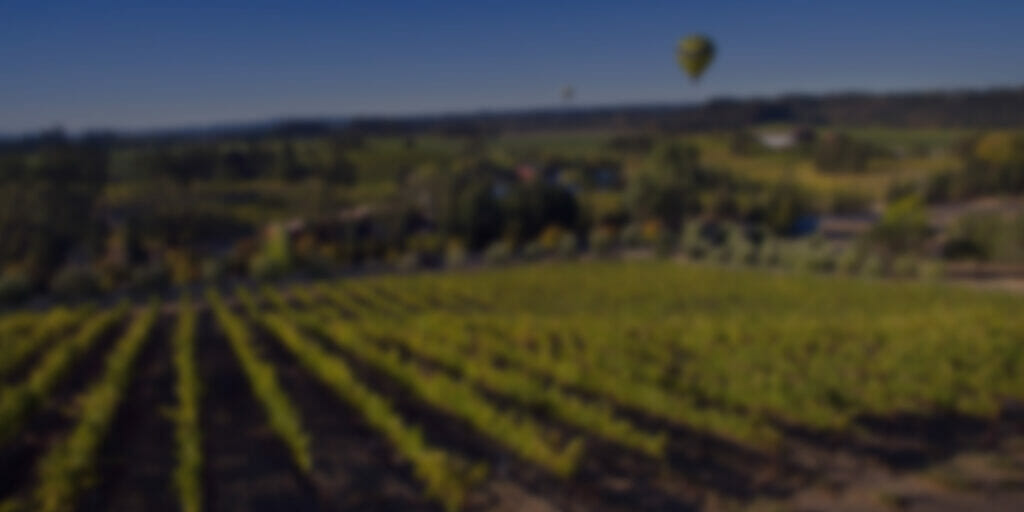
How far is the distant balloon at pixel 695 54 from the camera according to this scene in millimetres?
10086

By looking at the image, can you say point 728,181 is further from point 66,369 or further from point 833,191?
point 66,369

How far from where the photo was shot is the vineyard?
728 cm

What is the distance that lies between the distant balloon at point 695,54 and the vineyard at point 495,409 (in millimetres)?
5250

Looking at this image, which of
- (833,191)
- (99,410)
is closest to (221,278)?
(99,410)

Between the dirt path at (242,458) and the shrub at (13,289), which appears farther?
the shrub at (13,289)

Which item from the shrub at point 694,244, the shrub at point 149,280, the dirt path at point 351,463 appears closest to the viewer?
the dirt path at point 351,463

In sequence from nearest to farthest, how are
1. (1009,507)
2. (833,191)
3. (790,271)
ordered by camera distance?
(1009,507)
(790,271)
(833,191)

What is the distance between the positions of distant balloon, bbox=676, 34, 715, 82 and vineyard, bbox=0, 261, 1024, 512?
525 centimetres

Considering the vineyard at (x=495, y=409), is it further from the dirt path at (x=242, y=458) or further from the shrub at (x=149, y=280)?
the shrub at (x=149, y=280)

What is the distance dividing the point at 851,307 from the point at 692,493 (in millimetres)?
14478

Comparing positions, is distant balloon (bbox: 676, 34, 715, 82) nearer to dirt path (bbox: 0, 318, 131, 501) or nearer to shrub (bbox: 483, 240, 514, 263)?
dirt path (bbox: 0, 318, 131, 501)

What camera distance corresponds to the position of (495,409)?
30.4 feet

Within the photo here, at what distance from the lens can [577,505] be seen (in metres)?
6.73

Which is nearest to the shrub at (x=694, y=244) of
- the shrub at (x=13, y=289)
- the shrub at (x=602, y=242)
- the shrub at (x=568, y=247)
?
the shrub at (x=602, y=242)
